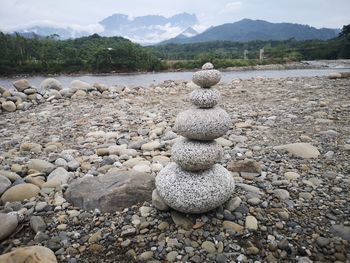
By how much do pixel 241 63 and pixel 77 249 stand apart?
54803mm

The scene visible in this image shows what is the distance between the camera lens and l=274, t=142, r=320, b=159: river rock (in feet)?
21.7

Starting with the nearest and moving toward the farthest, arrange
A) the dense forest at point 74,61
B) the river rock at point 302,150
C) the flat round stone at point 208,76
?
1. the flat round stone at point 208,76
2. the river rock at point 302,150
3. the dense forest at point 74,61

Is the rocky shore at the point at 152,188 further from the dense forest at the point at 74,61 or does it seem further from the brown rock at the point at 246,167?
the dense forest at the point at 74,61

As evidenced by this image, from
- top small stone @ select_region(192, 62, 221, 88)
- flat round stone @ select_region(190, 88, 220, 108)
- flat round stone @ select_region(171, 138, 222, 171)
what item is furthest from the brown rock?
top small stone @ select_region(192, 62, 221, 88)

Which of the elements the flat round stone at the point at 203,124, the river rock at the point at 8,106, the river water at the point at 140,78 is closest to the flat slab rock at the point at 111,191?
the flat round stone at the point at 203,124

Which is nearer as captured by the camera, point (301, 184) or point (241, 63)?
point (301, 184)

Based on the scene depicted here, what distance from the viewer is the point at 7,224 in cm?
436

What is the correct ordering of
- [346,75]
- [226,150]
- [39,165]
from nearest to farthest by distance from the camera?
[39,165]
[226,150]
[346,75]

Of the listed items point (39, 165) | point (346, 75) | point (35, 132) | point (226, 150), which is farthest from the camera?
point (346, 75)

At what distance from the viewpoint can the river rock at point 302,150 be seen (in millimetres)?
6621

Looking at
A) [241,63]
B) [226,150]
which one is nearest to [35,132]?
[226,150]

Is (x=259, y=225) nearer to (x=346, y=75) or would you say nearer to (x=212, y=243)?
(x=212, y=243)

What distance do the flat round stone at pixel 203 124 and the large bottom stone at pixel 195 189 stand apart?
59cm

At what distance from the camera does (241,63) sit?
55031 mm
